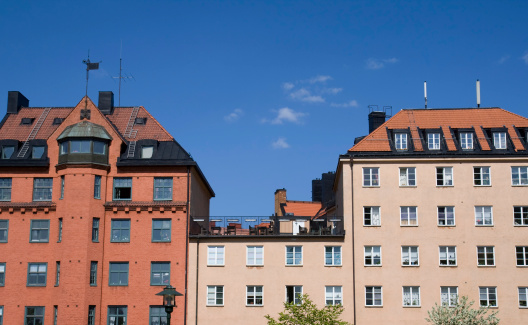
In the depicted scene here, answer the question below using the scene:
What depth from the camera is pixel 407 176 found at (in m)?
52.4

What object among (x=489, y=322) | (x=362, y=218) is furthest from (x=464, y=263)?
(x=362, y=218)

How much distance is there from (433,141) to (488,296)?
11743 mm

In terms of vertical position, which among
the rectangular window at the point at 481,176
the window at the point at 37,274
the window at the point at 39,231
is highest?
the rectangular window at the point at 481,176

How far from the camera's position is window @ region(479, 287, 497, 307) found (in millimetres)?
49922

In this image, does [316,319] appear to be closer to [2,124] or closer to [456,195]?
[456,195]

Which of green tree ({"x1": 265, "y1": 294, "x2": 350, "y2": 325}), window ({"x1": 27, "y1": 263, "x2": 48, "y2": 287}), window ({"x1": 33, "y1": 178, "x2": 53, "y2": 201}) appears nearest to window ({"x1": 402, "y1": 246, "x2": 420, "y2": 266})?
green tree ({"x1": 265, "y1": 294, "x2": 350, "y2": 325})

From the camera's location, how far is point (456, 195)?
51781 millimetres

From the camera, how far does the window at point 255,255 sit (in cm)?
5156

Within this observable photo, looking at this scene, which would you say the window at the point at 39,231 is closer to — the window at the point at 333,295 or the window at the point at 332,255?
the window at the point at 332,255

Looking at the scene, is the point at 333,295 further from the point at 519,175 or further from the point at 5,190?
the point at 5,190

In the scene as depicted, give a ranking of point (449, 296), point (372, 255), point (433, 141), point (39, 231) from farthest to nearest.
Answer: point (433, 141) < point (39, 231) < point (372, 255) < point (449, 296)

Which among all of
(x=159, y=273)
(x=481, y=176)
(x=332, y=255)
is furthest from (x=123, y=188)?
(x=481, y=176)

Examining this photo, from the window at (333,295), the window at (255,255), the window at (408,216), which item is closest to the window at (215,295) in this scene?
the window at (255,255)

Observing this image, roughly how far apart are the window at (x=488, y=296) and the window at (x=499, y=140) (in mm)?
10553
